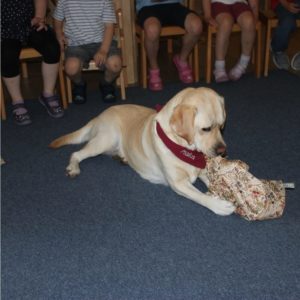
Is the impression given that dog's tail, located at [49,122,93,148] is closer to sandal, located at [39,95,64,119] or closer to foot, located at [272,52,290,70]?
sandal, located at [39,95,64,119]

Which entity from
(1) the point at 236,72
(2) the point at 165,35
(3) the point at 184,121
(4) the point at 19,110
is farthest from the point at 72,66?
(3) the point at 184,121

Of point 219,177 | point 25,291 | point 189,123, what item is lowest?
point 25,291

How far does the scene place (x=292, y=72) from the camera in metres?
4.27

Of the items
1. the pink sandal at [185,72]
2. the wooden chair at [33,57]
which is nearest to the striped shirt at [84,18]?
the wooden chair at [33,57]

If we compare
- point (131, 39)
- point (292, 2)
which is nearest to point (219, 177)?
point (131, 39)

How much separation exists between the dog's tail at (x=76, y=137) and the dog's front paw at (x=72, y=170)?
0.22 m

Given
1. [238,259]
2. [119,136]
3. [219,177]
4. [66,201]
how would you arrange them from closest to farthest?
[238,259] < [219,177] < [66,201] < [119,136]

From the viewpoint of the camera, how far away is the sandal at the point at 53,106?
11.6 feet

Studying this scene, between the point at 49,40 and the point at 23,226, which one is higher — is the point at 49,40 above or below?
above

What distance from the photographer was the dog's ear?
2098mm

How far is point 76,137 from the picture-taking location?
287 cm

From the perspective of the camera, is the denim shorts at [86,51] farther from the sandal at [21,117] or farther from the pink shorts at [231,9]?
the pink shorts at [231,9]

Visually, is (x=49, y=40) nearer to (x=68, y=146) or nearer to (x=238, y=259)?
(x=68, y=146)

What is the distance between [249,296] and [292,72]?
116 inches
